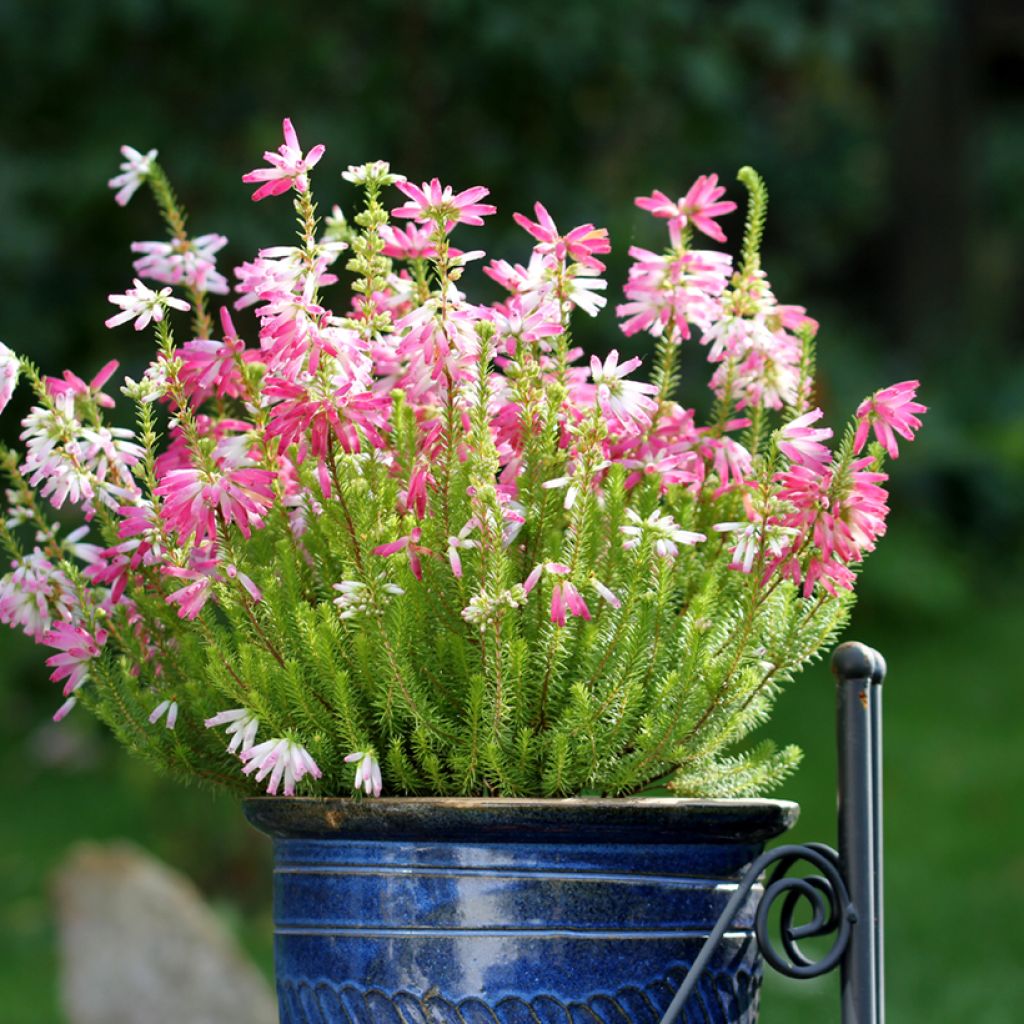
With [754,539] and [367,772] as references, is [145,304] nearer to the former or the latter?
[367,772]

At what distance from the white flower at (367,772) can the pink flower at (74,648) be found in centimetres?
37

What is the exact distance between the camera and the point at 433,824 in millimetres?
1484

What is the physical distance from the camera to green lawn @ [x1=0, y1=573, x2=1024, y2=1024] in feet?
18.3

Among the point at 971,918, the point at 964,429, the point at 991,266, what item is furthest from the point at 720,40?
the point at 991,266

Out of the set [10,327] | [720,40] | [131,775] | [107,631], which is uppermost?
[720,40]

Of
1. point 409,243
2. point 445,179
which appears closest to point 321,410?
point 409,243

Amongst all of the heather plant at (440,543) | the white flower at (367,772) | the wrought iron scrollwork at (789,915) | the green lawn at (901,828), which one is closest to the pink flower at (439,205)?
the heather plant at (440,543)

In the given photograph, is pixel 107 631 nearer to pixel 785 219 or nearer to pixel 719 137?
pixel 719 137

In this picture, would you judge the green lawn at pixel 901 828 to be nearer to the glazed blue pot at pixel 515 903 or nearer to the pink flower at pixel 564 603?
the glazed blue pot at pixel 515 903

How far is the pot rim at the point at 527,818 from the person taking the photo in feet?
4.81

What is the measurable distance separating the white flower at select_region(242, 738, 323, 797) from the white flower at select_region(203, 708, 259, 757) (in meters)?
0.03

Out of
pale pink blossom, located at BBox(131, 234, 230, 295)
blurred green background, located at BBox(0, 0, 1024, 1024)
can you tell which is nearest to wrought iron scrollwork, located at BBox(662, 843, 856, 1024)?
pale pink blossom, located at BBox(131, 234, 230, 295)

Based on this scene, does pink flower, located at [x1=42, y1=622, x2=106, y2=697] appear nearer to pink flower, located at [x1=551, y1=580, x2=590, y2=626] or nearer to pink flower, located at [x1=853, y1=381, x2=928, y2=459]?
pink flower, located at [x1=551, y1=580, x2=590, y2=626]

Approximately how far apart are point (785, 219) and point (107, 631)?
34.5 ft
